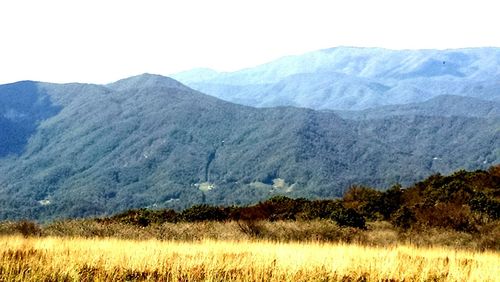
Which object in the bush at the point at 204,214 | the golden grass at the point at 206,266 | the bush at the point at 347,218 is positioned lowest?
the bush at the point at 204,214

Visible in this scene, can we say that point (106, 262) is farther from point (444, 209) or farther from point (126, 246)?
point (444, 209)

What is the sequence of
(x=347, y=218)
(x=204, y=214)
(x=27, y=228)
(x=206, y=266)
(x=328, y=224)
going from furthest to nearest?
(x=204, y=214) → (x=347, y=218) → (x=328, y=224) → (x=27, y=228) → (x=206, y=266)

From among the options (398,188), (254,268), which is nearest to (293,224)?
(254,268)

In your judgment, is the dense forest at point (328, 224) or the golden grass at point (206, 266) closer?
the golden grass at point (206, 266)

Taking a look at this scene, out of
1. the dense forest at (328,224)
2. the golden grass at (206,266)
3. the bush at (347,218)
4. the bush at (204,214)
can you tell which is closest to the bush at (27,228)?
the dense forest at (328,224)

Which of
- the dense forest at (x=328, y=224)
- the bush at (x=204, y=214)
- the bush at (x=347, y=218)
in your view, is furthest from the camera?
the bush at (x=204, y=214)

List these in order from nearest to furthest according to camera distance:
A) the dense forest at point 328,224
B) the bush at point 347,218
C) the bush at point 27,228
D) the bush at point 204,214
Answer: the bush at point 27,228, the dense forest at point 328,224, the bush at point 347,218, the bush at point 204,214

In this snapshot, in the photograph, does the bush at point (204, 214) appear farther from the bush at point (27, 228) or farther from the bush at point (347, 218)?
the bush at point (27, 228)

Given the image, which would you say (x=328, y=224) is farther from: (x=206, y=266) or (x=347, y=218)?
(x=206, y=266)

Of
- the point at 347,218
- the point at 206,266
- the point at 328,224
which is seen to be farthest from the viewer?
the point at 347,218

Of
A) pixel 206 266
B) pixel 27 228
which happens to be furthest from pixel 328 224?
pixel 206 266

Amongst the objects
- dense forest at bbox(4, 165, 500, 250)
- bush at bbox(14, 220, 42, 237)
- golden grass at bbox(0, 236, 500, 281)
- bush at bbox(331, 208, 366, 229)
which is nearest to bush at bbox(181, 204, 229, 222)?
dense forest at bbox(4, 165, 500, 250)

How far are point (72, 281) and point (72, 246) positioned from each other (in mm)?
4752

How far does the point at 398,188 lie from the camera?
130 ft
